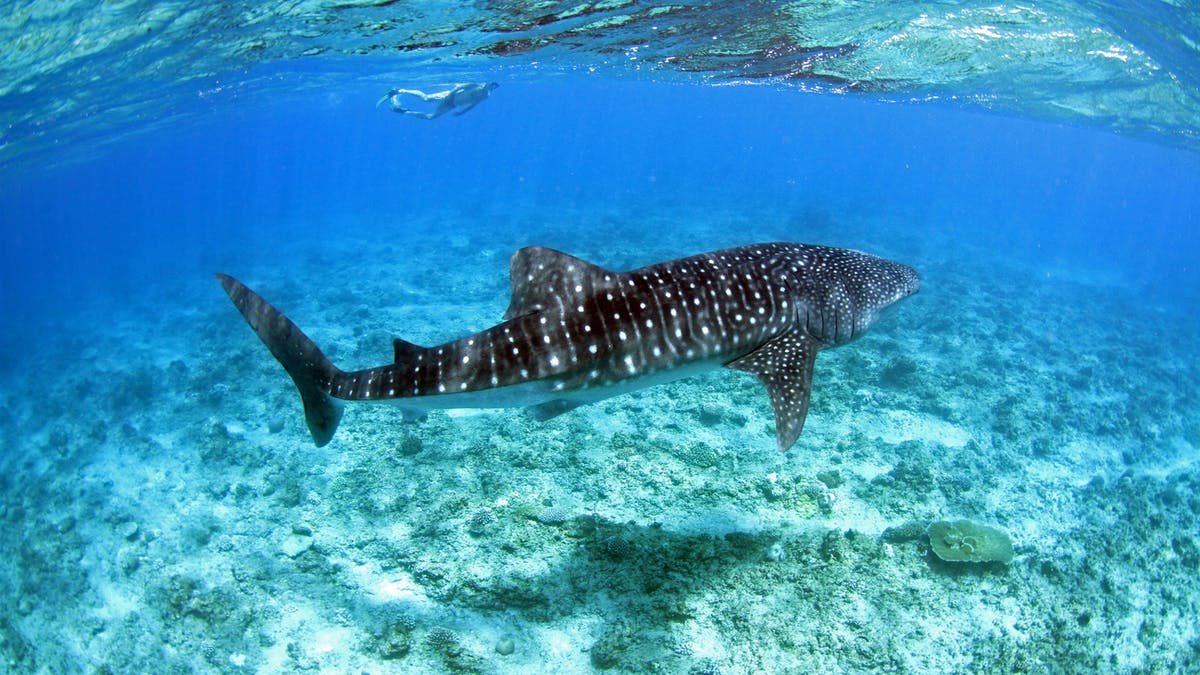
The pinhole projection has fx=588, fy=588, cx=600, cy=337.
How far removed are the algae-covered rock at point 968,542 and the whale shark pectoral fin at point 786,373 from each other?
4.27 metres

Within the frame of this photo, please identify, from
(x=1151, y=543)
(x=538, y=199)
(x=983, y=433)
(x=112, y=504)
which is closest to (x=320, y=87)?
(x=538, y=199)

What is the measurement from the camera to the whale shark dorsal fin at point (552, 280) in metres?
5.12

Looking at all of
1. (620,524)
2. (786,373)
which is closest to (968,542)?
(620,524)

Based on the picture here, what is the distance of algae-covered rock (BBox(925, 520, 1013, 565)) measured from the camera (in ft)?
26.1

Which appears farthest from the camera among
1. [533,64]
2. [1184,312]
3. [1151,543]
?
[1184,312]

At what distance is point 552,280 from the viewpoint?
204 inches

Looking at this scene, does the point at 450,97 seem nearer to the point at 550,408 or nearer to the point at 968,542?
the point at 550,408

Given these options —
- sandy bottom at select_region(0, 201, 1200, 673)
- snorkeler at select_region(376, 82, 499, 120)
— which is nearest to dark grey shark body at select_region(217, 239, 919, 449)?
sandy bottom at select_region(0, 201, 1200, 673)

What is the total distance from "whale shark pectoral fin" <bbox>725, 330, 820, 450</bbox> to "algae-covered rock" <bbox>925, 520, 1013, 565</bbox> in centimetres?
427

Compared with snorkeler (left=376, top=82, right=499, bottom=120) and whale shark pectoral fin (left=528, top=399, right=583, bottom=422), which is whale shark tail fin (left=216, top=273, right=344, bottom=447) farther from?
snorkeler (left=376, top=82, right=499, bottom=120)

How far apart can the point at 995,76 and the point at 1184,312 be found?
18.2 m

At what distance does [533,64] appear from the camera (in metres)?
28.5

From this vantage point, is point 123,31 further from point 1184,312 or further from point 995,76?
point 1184,312

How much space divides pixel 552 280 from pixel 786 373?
2.37 m
